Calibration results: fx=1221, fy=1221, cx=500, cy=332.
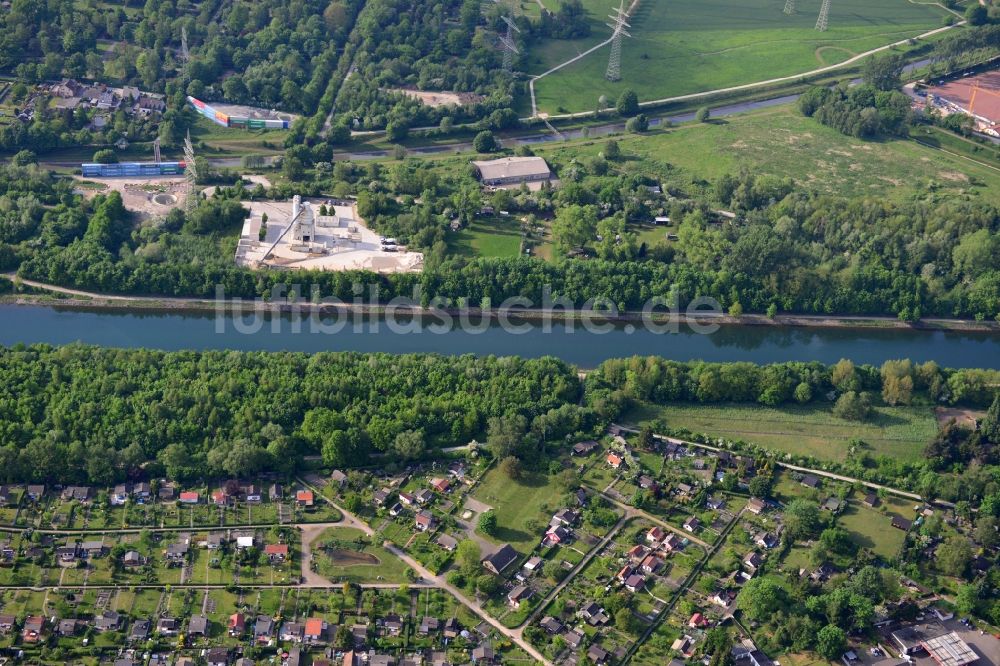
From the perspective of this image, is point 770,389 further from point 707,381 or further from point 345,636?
point 345,636

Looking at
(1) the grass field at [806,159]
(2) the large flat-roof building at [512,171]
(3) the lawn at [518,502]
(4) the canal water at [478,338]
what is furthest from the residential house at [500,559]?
(1) the grass field at [806,159]

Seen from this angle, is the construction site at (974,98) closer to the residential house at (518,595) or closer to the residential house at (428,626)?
the residential house at (518,595)

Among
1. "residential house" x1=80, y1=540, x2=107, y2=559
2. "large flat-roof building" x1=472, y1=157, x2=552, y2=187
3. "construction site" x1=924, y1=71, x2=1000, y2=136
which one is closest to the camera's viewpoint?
"residential house" x1=80, y1=540, x2=107, y2=559

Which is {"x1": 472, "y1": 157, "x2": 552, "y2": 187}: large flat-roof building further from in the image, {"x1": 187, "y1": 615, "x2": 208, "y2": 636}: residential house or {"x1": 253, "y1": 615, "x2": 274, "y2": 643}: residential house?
{"x1": 187, "y1": 615, "x2": 208, "y2": 636}: residential house

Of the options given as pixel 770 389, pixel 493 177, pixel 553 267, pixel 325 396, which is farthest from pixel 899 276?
pixel 325 396

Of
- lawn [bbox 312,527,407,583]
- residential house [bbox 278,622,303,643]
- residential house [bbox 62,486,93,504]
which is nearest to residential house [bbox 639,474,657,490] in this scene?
lawn [bbox 312,527,407,583]

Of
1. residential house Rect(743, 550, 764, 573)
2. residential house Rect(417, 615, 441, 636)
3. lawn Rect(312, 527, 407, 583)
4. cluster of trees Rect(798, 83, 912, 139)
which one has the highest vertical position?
cluster of trees Rect(798, 83, 912, 139)
